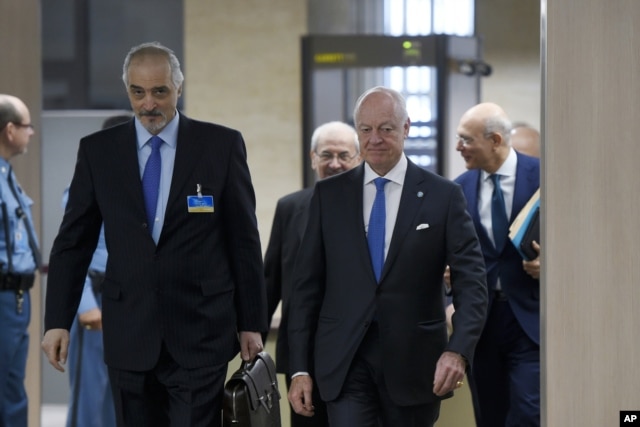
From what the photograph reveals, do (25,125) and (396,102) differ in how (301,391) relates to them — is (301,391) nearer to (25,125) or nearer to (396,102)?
(396,102)

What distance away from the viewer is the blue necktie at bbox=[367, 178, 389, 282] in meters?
4.39

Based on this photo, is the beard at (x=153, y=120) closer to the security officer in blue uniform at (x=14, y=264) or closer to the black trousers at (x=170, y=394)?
the black trousers at (x=170, y=394)

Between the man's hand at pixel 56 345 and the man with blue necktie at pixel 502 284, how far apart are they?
194 centimetres

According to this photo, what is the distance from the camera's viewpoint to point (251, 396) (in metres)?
4.21

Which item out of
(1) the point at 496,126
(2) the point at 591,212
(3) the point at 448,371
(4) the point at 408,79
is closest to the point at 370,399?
(3) the point at 448,371

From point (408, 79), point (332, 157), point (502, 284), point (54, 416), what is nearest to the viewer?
point (502, 284)

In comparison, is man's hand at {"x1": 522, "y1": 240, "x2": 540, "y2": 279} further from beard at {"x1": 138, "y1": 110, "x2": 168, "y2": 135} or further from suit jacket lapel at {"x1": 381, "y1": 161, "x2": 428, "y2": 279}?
beard at {"x1": 138, "y1": 110, "x2": 168, "y2": 135}

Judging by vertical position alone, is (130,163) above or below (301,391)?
above

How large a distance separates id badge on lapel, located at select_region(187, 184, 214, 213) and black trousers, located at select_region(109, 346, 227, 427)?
0.44 m

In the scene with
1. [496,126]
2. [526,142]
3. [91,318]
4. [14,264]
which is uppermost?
[496,126]

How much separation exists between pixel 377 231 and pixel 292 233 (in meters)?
0.99

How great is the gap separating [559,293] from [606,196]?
0.34m

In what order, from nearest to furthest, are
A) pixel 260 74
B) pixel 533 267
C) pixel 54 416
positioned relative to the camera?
pixel 533 267 < pixel 54 416 < pixel 260 74

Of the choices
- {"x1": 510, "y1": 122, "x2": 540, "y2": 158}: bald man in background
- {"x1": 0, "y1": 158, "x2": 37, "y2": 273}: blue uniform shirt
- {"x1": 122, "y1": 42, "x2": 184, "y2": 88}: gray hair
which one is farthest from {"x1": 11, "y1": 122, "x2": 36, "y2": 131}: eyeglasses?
{"x1": 510, "y1": 122, "x2": 540, "y2": 158}: bald man in background
